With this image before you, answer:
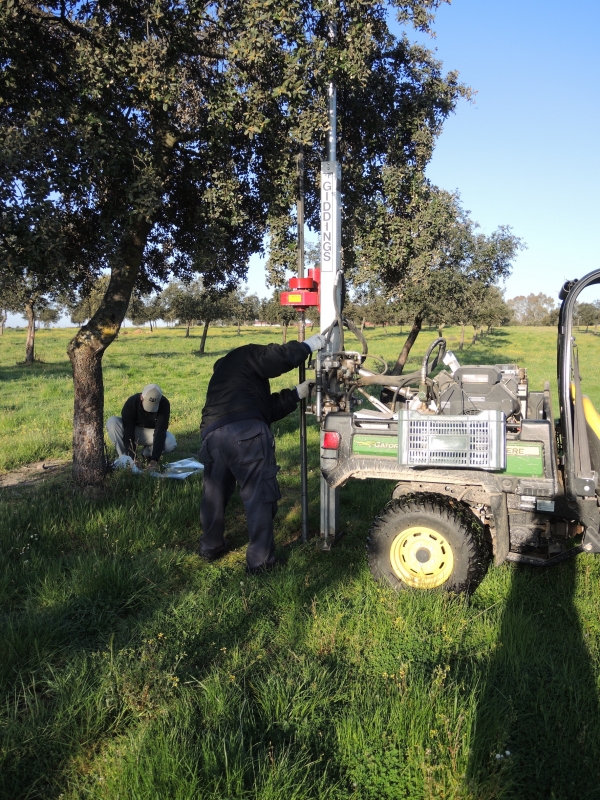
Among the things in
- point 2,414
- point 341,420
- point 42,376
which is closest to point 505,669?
point 341,420

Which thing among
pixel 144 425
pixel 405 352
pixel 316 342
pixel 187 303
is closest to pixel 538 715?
pixel 316 342

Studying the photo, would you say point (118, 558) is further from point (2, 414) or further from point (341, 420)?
point (2, 414)

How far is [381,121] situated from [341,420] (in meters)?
3.80

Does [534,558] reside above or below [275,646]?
above

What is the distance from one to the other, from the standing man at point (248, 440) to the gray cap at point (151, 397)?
113 inches

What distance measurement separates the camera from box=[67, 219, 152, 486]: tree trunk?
20.9 feet

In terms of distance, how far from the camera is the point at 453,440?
4.08 metres

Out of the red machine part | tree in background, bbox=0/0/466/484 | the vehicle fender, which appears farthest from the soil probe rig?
tree in background, bbox=0/0/466/484

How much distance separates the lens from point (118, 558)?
4.54 m

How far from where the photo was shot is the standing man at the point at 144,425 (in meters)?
7.63

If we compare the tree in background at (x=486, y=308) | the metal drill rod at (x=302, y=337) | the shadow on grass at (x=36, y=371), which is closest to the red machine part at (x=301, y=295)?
the metal drill rod at (x=302, y=337)

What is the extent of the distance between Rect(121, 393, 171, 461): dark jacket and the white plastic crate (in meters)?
4.17

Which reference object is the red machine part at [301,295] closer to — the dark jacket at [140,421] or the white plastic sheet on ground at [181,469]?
the white plastic sheet on ground at [181,469]

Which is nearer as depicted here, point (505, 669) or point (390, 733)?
point (390, 733)
